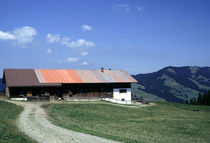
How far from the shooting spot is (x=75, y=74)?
180 ft

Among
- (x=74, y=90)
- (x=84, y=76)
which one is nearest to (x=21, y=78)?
(x=74, y=90)

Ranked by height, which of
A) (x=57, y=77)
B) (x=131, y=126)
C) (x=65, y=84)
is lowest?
(x=131, y=126)

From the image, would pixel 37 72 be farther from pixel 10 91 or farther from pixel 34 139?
pixel 34 139

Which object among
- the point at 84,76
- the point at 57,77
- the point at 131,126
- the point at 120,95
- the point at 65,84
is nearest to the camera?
the point at 131,126

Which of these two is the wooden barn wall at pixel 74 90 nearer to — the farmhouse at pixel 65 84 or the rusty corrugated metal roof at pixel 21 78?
the farmhouse at pixel 65 84

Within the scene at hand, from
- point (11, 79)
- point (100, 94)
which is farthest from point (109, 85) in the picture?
point (11, 79)

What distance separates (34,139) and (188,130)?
18.4 meters

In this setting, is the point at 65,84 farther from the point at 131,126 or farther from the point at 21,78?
the point at 131,126

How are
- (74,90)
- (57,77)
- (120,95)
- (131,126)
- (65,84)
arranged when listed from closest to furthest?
(131,126) < (65,84) < (57,77) < (74,90) < (120,95)

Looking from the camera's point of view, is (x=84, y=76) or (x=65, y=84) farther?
(x=84, y=76)

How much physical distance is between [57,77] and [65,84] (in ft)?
7.94

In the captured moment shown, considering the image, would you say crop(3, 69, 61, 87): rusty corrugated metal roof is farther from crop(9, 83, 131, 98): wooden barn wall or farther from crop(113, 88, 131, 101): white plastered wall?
crop(113, 88, 131, 101): white plastered wall

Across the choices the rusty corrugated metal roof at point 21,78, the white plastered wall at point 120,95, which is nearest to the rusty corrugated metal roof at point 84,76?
the rusty corrugated metal roof at point 21,78

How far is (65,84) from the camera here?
50.7 m
